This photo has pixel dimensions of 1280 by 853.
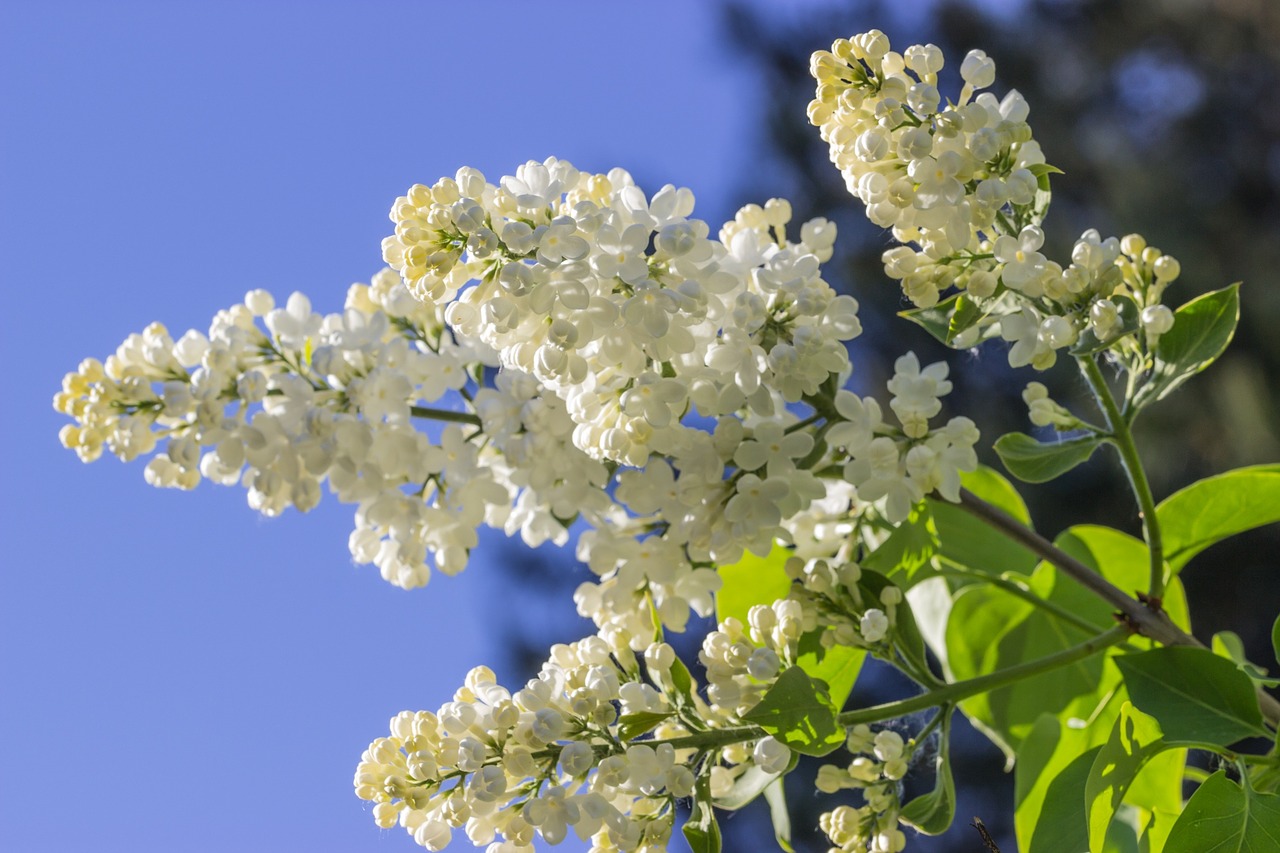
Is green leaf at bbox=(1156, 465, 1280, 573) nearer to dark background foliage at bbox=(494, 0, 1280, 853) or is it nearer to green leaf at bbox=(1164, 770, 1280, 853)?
green leaf at bbox=(1164, 770, 1280, 853)

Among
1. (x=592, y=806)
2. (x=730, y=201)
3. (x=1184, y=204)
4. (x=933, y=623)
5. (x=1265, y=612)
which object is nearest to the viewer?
(x=592, y=806)

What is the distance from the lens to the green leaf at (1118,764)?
570 millimetres

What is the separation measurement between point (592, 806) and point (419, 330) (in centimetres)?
33

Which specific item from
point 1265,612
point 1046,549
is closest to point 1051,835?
point 1046,549

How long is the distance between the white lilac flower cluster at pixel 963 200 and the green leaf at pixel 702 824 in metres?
0.26

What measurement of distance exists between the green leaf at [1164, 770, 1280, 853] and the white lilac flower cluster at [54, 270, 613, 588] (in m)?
0.34

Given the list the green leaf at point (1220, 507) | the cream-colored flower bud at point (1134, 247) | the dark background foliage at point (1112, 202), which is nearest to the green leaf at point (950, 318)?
the cream-colored flower bud at point (1134, 247)

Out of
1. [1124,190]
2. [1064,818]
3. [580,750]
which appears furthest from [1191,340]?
[1124,190]

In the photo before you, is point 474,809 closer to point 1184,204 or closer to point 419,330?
point 419,330

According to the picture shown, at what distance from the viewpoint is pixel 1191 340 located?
0.64m

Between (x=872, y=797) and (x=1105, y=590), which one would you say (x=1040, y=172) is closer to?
(x=1105, y=590)

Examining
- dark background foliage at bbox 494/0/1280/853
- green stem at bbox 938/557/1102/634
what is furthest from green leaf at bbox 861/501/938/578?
dark background foliage at bbox 494/0/1280/853

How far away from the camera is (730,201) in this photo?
26.5 ft

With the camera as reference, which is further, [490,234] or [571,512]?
[571,512]
